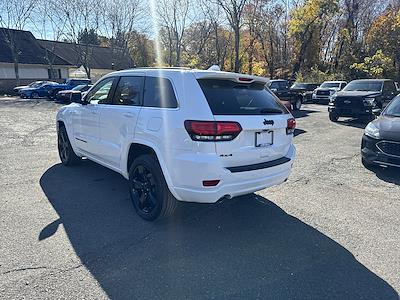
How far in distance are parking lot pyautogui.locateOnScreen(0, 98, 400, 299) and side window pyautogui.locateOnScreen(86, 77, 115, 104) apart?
1.38 metres

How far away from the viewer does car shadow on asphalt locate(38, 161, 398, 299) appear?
2760 millimetres

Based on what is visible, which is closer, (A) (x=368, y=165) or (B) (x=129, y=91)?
(B) (x=129, y=91)

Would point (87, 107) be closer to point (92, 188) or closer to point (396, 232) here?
point (92, 188)

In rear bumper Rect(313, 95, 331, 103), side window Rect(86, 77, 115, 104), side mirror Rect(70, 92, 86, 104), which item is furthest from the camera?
rear bumper Rect(313, 95, 331, 103)

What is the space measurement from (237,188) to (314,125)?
10.1 metres

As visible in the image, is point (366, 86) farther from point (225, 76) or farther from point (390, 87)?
point (225, 76)

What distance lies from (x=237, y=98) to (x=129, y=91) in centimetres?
157

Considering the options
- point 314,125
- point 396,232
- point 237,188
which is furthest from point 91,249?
point 314,125

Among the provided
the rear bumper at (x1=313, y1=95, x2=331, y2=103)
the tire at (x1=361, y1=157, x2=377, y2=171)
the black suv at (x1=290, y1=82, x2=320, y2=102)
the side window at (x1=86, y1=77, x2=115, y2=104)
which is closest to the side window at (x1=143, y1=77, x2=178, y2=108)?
the side window at (x1=86, y1=77, x2=115, y2=104)

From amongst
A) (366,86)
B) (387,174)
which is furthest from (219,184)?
(366,86)

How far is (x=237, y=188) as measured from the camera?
3.56m

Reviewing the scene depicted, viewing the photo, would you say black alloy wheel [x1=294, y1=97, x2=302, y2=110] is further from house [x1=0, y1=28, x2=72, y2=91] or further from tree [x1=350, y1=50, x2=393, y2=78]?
house [x1=0, y1=28, x2=72, y2=91]

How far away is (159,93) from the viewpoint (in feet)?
12.8

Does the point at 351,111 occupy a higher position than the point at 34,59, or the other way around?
the point at 34,59
